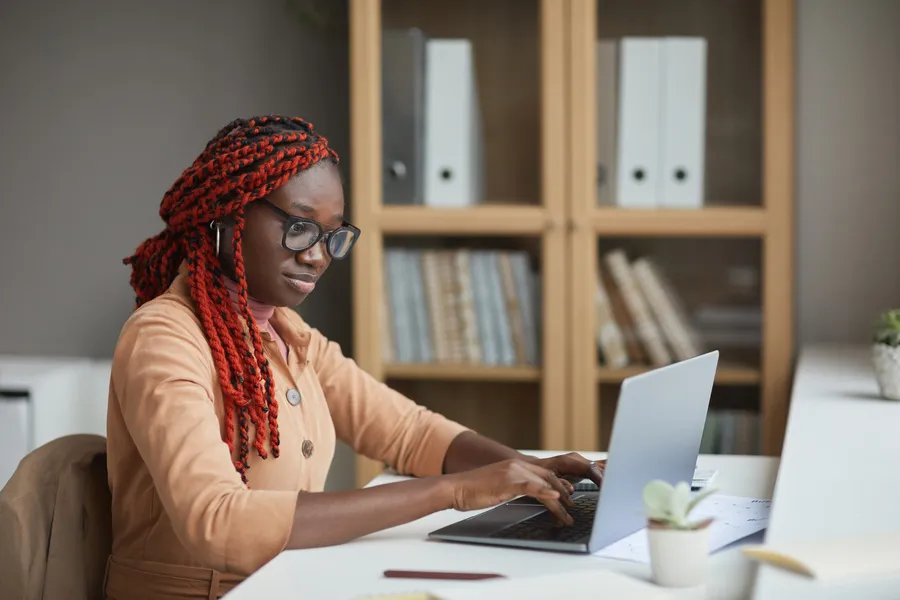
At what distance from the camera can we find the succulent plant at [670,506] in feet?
3.39

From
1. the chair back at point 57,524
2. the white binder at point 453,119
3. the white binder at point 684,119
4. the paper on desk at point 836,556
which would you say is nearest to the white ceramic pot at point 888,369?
the white binder at point 684,119

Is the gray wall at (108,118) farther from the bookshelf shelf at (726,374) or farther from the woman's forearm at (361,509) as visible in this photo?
the woman's forearm at (361,509)

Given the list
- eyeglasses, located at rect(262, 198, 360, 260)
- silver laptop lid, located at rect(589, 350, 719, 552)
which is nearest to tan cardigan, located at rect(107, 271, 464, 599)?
eyeglasses, located at rect(262, 198, 360, 260)

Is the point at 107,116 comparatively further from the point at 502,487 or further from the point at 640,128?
the point at 502,487

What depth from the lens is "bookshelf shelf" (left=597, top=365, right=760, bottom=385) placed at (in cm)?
258

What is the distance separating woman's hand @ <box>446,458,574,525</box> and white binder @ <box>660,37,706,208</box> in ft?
4.76

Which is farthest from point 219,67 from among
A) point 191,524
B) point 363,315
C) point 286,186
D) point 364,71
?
point 191,524

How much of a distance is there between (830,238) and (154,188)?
1.86m

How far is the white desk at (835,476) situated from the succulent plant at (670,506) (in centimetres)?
9

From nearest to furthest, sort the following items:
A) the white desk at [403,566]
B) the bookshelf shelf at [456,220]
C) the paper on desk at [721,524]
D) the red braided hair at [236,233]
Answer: the white desk at [403,566], the paper on desk at [721,524], the red braided hair at [236,233], the bookshelf shelf at [456,220]

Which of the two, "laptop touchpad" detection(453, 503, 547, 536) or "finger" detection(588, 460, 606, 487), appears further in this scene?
"finger" detection(588, 460, 606, 487)

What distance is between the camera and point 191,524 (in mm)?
1247

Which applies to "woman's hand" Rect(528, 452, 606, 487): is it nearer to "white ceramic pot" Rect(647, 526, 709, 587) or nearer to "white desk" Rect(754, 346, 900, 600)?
"white desk" Rect(754, 346, 900, 600)

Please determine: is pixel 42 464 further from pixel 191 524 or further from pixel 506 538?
pixel 506 538
